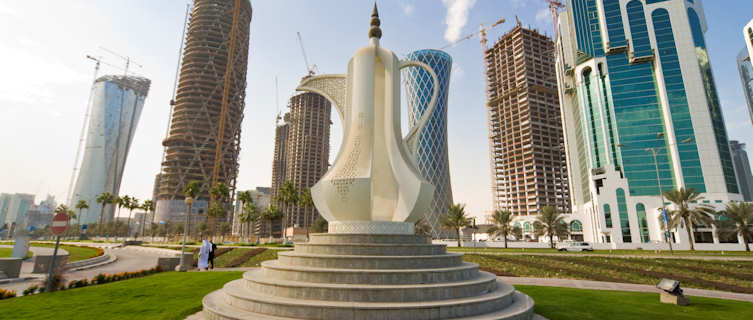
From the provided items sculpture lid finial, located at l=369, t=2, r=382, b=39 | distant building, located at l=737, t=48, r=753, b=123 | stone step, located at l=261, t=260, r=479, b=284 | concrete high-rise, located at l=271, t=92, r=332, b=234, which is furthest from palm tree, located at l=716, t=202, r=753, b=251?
concrete high-rise, located at l=271, t=92, r=332, b=234

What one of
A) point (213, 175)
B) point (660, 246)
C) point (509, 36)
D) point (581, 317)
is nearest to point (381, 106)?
point (581, 317)

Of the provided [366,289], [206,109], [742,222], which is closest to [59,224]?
[366,289]

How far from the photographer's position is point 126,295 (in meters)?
10.4

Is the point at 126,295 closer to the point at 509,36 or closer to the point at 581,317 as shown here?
the point at 581,317

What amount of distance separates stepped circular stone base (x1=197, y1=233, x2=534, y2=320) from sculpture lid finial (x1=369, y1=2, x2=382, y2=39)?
9.78 metres

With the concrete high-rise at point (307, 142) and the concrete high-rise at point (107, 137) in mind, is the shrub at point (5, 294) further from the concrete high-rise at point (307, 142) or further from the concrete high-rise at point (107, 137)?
the concrete high-rise at point (107, 137)

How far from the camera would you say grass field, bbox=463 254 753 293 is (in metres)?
14.6

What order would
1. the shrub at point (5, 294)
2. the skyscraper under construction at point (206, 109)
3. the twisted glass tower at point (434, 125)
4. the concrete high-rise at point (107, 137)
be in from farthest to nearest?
the concrete high-rise at point (107, 137) → the skyscraper under construction at point (206, 109) → the twisted glass tower at point (434, 125) → the shrub at point (5, 294)

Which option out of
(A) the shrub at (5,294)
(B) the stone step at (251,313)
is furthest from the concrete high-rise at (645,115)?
(A) the shrub at (5,294)

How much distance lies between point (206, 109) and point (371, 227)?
94016mm

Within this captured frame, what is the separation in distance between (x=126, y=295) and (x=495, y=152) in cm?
11194

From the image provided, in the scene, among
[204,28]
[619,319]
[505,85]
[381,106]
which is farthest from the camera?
[505,85]

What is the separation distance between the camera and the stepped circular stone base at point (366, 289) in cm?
670

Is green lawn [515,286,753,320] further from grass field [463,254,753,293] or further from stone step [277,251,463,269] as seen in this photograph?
grass field [463,254,753,293]
